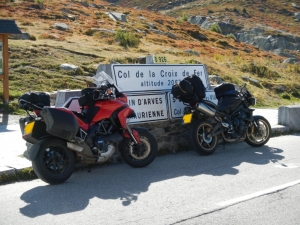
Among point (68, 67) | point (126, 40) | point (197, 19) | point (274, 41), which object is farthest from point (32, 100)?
point (197, 19)

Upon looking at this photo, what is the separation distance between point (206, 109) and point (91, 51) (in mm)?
16542

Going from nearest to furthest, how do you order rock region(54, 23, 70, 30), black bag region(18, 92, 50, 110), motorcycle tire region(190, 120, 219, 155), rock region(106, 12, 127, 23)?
black bag region(18, 92, 50, 110), motorcycle tire region(190, 120, 219, 155), rock region(54, 23, 70, 30), rock region(106, 12, 127, 23)

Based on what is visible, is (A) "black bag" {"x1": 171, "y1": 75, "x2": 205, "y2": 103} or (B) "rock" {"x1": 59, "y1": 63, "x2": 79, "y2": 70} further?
(B) "rock" {"x1": 59, "y1": 63, "x2": 79, "y2": 70}

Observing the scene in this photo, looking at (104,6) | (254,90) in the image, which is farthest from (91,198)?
(104,6)

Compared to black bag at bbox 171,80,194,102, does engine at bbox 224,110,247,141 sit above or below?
below

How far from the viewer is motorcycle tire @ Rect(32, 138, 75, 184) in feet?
21.8

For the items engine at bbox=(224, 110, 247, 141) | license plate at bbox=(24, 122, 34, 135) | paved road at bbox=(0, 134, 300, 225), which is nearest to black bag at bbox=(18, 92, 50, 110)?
license plate at bbox=(24, 122, 34, 135)

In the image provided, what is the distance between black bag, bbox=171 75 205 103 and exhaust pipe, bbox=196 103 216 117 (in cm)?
18

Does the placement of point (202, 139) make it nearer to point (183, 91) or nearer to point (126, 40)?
point (183, 91)

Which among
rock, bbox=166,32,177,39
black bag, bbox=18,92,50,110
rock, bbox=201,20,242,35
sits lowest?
black bag, bbox=18,92,50,110

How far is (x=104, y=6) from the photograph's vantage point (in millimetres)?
55219

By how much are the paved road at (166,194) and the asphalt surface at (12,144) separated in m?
0.50

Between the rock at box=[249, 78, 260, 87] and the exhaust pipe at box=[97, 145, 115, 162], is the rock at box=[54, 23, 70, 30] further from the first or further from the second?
the exhaust pipe at box=[97, 145, 115, 162]

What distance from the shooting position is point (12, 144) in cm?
937
